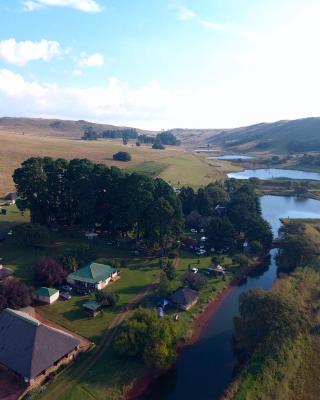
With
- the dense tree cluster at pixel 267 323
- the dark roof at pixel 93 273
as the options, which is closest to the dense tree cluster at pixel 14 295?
the dark roof at pixel 93 273

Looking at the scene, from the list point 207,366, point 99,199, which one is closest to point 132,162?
point 99,199

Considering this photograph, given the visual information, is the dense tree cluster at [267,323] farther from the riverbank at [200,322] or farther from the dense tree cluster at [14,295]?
the dense tree cluster at [14,295]

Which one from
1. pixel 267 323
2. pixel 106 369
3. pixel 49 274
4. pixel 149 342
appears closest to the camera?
pixel 106 369

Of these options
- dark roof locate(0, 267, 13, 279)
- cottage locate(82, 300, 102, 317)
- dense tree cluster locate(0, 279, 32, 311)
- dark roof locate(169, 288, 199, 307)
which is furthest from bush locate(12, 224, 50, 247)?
dark roof locate(169, 288, 199, 307)

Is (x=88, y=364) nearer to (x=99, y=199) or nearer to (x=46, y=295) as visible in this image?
(x=46, y=295)

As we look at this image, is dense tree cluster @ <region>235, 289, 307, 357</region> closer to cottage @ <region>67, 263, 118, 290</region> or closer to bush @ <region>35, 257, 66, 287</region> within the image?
cottage @ <region>67, 263, 118, 290</region>

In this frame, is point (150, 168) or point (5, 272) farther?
point (150, 168)
